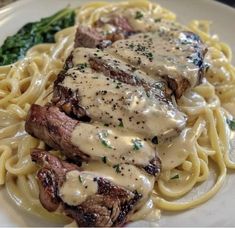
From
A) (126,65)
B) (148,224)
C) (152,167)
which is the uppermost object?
(126,65)

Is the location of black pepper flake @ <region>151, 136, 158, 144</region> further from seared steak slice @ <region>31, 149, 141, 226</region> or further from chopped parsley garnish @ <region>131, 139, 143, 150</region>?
seared steak slice @ <region>31, 149, 141, 226</region>

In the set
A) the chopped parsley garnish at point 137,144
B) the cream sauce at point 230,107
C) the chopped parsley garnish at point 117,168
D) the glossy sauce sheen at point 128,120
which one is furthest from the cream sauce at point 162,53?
the chopped parsley garnish at point 117,168

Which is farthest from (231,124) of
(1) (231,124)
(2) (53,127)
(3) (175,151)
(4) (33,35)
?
(4) (33,35)

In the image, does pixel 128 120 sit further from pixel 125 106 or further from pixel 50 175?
pixel 50 175

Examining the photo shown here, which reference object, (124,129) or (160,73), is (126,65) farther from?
(124,129)

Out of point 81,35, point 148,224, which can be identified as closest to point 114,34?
point 81,35

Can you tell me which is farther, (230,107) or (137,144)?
(230,107)

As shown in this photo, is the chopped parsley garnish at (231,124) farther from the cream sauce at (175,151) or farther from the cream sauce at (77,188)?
the cream sauce at (77,188)
